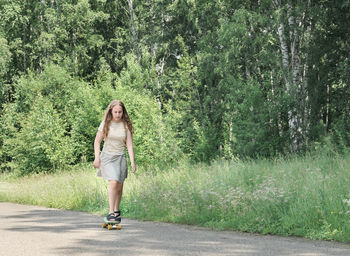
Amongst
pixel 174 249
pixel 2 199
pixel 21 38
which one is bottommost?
pixel 2 199

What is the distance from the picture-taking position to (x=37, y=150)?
32.0 meters

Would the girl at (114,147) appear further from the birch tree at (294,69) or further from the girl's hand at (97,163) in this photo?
the birch tree at (294,69)

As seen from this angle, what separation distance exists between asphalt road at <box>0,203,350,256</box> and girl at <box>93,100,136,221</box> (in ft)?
2.92

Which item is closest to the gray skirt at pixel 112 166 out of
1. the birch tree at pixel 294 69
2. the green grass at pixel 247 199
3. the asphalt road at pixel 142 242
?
the asphalt road at pixel 142 242

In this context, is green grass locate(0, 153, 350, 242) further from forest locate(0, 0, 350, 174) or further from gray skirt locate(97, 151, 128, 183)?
forest locate(0, 0, 350, 174)

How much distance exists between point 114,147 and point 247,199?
284cm

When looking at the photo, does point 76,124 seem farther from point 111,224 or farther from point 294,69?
point 111,224

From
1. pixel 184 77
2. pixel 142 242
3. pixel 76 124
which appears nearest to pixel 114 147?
pixel 142 242

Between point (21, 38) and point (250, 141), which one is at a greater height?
point (21, 38)

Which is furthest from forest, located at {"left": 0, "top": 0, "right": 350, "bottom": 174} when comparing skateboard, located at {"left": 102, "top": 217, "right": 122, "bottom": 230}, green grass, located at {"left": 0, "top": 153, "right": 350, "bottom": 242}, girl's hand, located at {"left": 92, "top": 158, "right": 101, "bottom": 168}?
girl's hand, located at {"left": 92, "top": 158, "right": 101, "bottom": 168}

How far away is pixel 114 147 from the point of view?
390 inches

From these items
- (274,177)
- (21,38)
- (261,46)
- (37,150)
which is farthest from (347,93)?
(21,38)

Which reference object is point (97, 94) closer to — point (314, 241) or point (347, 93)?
point (347, 93)

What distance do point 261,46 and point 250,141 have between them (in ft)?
28.7
